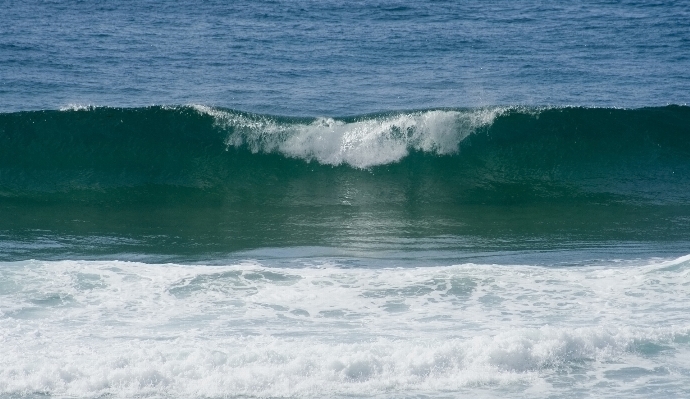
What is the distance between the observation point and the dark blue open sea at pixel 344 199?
7.57m

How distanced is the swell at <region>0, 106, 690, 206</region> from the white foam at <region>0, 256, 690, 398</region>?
3.13 meters

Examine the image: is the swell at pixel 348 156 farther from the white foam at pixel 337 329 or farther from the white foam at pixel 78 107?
the white foam at pixel 337 329

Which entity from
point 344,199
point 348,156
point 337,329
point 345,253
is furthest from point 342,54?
point 337,329

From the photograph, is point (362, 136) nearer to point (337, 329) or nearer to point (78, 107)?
point (78, 107)

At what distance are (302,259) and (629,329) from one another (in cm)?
374

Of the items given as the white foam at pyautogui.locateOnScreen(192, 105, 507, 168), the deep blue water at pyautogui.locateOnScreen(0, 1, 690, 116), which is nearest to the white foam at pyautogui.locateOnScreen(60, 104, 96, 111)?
the deep blue water at pyautogui.locateOnScreen(0, 1, 690, 116)

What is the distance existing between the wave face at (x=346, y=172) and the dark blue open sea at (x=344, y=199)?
0.15ft

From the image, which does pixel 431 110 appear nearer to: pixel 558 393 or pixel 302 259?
pixel 302 259

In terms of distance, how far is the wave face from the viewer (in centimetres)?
1166

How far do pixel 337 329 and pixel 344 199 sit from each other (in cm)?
450

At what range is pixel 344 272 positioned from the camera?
376 inches

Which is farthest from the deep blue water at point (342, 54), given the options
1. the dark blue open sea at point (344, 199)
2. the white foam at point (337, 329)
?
the white foam at point (337, 329)

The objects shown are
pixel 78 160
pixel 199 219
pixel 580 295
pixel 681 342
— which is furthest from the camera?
pixel 78 160

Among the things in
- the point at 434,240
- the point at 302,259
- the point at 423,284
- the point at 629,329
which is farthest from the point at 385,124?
the point at 629,329
